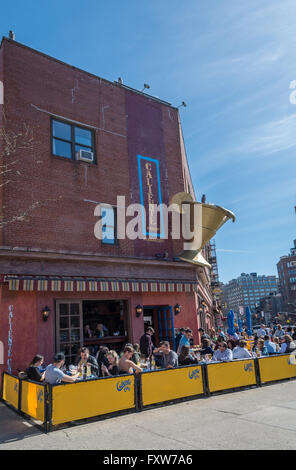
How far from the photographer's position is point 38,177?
45.3 ft

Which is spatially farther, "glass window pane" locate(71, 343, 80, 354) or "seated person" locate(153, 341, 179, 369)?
"glass window pane" locate(71, 343, 80, 354)

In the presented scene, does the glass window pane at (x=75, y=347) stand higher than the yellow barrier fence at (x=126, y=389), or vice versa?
the glass window pane at (x=75, y=347)

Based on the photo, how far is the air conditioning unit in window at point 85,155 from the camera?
49.0ft

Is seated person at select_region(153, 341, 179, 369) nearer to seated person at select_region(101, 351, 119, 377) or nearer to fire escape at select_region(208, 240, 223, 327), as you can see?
seated person at select_region(101, 351, 119, 377)

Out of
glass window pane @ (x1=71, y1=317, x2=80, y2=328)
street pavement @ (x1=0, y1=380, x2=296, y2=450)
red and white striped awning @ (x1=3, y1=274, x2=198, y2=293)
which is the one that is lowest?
street pavement @ (x1=0, y1=380, x2=296, y2=450)

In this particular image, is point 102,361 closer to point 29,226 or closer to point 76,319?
point 76,319

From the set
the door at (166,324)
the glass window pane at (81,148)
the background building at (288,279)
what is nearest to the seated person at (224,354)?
the door at (166,324)

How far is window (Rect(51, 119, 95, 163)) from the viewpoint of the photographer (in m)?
14.8

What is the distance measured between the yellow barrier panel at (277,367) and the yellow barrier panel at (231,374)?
0.45m

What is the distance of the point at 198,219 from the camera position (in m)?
18.4

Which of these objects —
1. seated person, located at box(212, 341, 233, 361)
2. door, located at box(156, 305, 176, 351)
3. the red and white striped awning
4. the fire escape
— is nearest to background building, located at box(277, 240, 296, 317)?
the fire escape

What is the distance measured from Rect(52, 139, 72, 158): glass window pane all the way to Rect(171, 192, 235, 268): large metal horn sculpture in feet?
18.6

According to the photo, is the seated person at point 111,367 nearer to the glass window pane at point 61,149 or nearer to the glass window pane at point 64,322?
the glass window pane at point 64,322

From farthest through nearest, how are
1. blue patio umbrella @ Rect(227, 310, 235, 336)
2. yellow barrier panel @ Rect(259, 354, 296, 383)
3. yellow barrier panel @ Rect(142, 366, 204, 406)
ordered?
blue patio umbrella @ Rect(227, 310, 235, 336) → yellow barrier panel @ Rect(259, 354, 296, 383) → yellow barrier panel @ Rect(142, 366, 204, 406)
